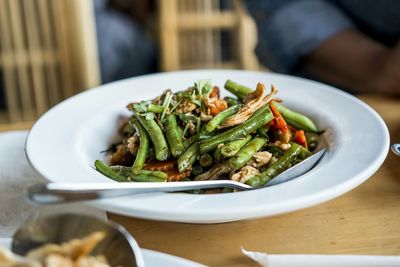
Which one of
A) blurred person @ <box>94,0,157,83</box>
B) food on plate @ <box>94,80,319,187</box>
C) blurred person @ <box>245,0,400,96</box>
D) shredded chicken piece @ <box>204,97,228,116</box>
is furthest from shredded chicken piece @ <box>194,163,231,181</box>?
blurred person @ <box>94,0,157,83</box>

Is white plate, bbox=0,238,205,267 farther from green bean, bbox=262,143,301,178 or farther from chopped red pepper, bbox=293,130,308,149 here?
chopped red pepper, bbox=293,130,308,149

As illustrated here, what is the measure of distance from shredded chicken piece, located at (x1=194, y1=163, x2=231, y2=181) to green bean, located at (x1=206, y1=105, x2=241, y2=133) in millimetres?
60

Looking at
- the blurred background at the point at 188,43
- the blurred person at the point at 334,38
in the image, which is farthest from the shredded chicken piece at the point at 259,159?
the blurred person at the point at 334,38

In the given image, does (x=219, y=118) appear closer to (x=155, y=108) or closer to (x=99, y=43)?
(x=155, y=108)

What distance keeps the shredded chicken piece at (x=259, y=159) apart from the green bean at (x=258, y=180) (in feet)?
0.14

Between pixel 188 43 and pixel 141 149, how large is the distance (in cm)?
199

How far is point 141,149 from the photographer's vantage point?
870 millimetres

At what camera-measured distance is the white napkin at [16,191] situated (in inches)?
30.2

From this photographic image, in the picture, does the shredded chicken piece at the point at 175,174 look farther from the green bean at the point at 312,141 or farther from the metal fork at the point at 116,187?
the green bean at the point at 312,141

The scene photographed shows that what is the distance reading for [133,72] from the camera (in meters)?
2.86

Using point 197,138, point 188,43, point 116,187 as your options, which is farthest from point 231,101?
point 188,43

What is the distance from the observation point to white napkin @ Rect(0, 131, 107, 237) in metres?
0.77

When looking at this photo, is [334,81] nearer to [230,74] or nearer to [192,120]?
[230,74]

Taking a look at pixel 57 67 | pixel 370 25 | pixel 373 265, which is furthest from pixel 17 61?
pixel 373 265
